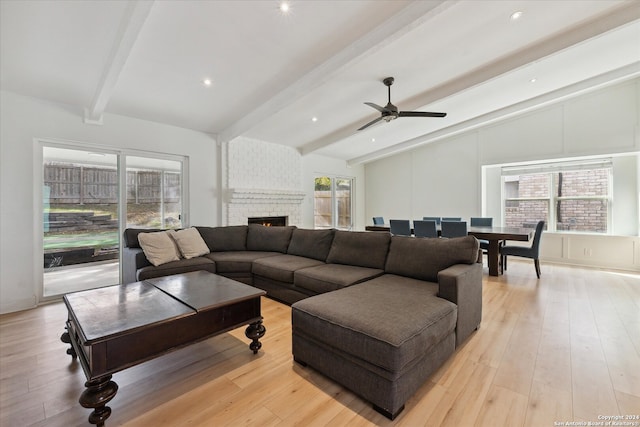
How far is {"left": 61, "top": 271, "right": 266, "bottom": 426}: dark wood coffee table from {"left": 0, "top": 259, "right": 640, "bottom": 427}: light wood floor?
26cm

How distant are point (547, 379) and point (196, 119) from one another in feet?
16.7

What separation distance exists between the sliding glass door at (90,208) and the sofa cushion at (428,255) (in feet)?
12.8

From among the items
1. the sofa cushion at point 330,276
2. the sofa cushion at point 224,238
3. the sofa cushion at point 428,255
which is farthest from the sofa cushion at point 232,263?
the sofa cushion at point 428,255

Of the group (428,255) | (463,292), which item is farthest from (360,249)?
(463,292)

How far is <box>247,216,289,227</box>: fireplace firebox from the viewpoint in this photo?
575 centimetres

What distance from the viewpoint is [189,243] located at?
11.7 ft

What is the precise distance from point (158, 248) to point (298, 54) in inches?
109

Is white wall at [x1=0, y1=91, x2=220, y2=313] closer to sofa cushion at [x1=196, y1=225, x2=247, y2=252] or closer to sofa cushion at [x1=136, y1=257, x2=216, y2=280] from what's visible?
sofa cushion at [x1=136, y1=257, x2=216, y2=280]

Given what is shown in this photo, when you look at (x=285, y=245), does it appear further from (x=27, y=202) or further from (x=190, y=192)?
(x=27, y=202)

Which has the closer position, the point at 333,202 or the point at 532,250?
the point at 532,250

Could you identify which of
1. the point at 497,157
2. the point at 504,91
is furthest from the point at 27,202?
the point at 497,157

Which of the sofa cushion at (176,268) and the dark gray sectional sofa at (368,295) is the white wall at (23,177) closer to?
the dark gray sectional sofa at (368,295)

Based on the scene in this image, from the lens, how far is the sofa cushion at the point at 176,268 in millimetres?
2988

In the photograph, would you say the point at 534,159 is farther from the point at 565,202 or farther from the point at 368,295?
the point at 368,295
